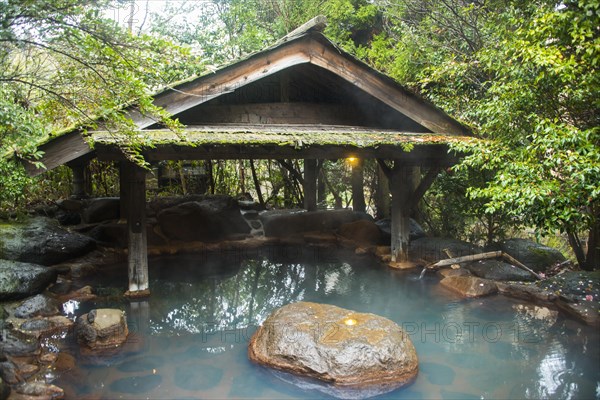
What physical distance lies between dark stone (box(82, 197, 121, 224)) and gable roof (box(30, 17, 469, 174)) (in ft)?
13.1

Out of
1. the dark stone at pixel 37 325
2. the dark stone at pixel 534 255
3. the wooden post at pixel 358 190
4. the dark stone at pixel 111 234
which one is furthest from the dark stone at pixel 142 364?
the wooden post at pixel 358 190

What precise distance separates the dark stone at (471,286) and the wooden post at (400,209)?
135cm

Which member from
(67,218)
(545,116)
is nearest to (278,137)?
(545,116)

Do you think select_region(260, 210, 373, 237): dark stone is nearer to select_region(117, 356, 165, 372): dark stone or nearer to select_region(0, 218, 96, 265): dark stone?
select_region(0, 218, 96, 265): dark stone

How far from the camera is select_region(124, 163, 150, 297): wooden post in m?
6.11

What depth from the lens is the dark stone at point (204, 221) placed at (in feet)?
32.2

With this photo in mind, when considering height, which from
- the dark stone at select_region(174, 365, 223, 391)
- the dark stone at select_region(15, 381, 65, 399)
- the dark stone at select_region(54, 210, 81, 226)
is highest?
the dark stone at select_region(54, 210, 81, 226)

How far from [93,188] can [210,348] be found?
9.45 meters

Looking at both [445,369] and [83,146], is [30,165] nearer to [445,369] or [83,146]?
[83,146]

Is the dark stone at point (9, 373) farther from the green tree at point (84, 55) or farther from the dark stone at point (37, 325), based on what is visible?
the green tree at point (84, 55)

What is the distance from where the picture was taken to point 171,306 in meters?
6.52

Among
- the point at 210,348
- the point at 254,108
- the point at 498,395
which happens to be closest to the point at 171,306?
→ the point at 210,348

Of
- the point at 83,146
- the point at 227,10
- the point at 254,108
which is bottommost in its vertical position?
the point at 83,146

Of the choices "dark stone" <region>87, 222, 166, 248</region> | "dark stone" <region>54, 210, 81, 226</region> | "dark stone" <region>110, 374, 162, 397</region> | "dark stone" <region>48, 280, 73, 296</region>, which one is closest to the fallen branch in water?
"dark stone" <region>110, 374, 162, 397</region>
